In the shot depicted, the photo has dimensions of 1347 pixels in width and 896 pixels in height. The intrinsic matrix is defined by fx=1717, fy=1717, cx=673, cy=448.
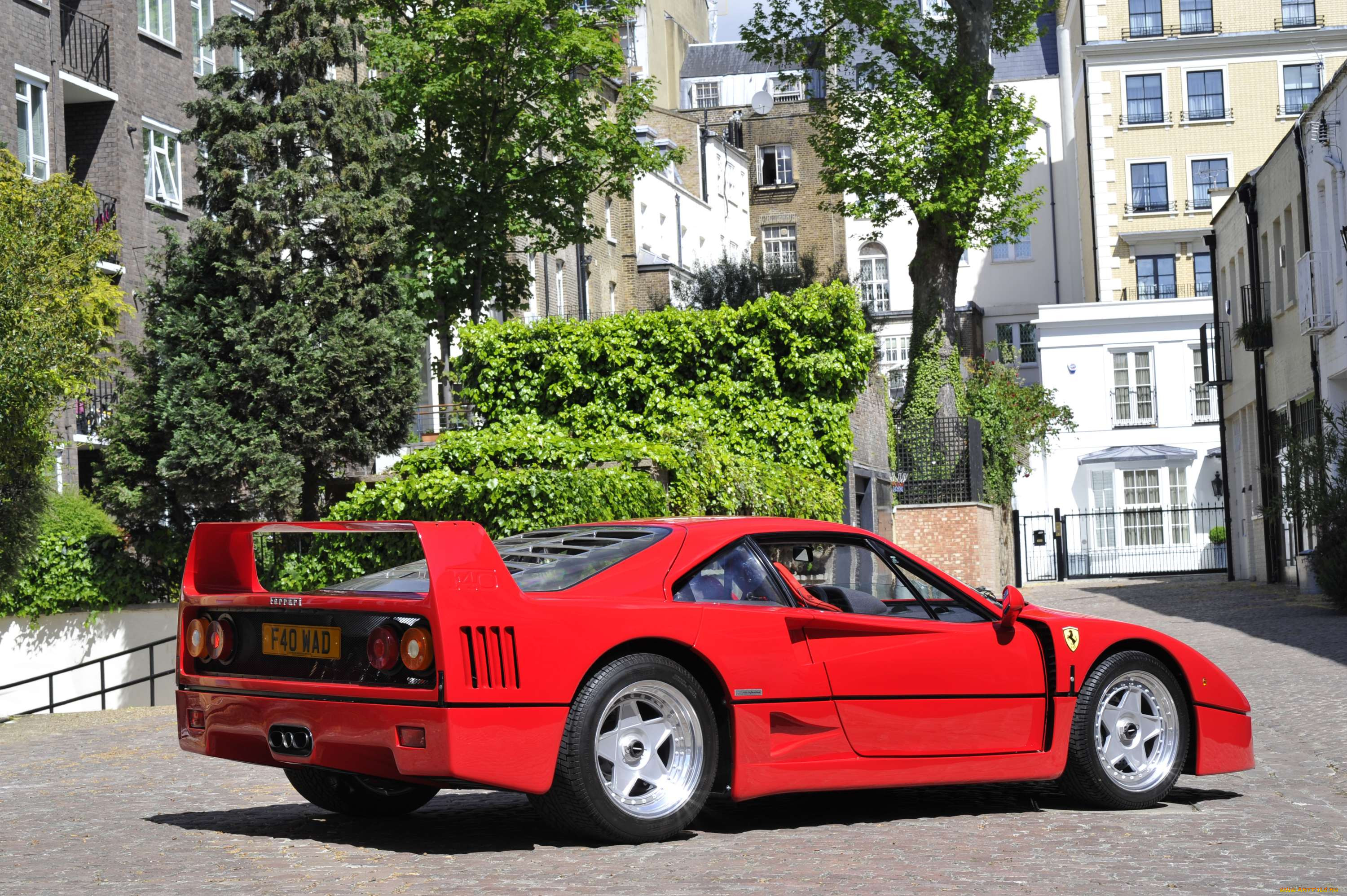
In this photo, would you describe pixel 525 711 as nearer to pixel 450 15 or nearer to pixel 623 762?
pixel 623 762

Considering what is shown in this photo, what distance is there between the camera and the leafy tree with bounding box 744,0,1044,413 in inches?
1471

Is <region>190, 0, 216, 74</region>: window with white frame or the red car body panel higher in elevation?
<region>190, 0, 216, 74</region>: window with white frame

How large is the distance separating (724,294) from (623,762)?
5616cm

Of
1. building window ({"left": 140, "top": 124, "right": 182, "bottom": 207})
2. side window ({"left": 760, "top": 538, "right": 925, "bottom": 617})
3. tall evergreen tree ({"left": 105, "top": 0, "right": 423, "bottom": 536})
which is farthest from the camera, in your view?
building window ({"left": 140, "top": 124, "right": 182, "bottom": 207})

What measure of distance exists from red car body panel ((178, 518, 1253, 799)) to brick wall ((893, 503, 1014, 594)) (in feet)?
86.2

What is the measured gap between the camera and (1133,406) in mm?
56844

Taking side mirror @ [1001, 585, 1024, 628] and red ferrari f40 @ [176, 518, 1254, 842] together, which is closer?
red ferrari f40 @ [176, 518, 1254, 842]

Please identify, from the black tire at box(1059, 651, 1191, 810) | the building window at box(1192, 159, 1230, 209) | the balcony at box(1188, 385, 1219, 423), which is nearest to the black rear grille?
the black tire at box(1059, 651, 1191, 810)

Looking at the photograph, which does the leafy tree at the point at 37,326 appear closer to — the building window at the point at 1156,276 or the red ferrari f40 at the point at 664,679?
the red ferrari f40 at the point at 664,679

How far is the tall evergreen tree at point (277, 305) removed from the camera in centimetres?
2533

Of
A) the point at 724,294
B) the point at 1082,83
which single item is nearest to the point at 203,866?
the point at 724,294

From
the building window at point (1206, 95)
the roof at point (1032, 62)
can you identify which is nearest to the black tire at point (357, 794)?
the building window at point (1206, 95)

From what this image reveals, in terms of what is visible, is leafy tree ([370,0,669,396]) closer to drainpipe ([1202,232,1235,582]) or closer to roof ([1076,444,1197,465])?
drainpipe ([1202,232,1235,582])

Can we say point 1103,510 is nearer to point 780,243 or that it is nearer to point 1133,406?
point 1133,406
